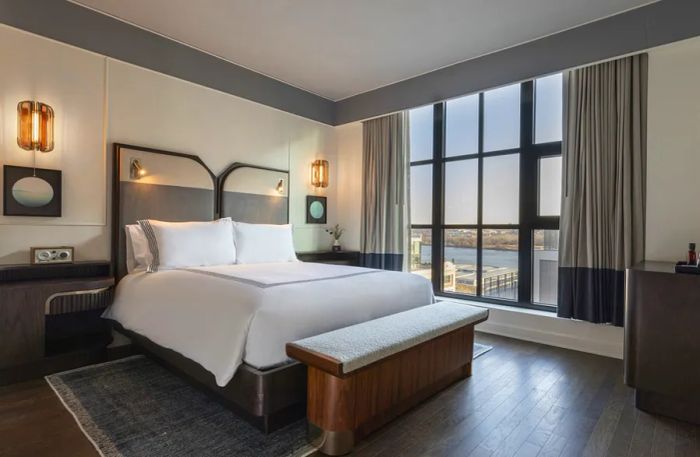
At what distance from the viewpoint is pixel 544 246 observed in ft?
12.4

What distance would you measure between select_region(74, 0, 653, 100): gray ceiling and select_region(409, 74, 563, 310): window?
0.63 m

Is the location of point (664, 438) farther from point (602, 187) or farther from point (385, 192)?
point (385, 192)

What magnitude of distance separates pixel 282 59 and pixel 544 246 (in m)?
3.46

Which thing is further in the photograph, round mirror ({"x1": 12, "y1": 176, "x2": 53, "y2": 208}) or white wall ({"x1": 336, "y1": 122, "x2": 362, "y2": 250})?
white wall ({"x1": 336, "y1": 122, "x2": 362, "y2": 250})

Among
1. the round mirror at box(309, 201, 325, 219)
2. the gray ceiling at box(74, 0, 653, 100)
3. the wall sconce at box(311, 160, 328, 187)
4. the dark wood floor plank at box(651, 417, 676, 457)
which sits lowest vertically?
the dark wood floor plank at box(651, 417, 676, 457)

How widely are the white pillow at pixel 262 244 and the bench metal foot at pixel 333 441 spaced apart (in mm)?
2066

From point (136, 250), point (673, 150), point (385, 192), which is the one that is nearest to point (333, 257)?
point (385, 192)

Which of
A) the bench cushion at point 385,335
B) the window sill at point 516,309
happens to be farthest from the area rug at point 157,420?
the window sill at point 516,309

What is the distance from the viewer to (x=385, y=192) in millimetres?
4867

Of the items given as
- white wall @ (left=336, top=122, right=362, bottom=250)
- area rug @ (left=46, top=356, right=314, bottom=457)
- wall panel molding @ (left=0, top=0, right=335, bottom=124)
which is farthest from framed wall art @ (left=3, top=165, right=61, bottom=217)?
white wall @ (left=336, top=122, right=362, bottom=250)

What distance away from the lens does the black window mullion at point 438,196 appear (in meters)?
4.58

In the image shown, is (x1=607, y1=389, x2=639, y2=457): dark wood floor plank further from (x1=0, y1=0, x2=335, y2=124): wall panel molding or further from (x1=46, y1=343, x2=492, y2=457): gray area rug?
(x1=0, y1=0, x2=335, y2=124): wall panel molding

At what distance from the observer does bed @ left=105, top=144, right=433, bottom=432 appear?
187 cm

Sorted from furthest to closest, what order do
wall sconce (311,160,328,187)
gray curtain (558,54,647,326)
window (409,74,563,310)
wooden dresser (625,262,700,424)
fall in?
wall sconce (311,160,328,187), window (409,74,563,310), gray curtain (558,54,647,326), wooden dresser (625,262,700,424)
